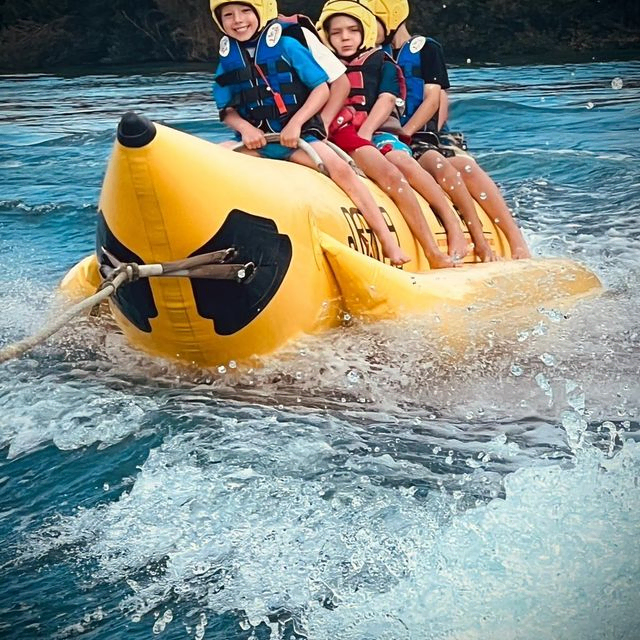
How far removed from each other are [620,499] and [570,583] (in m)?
0.37

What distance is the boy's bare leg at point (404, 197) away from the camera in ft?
14.7

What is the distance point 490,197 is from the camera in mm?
5113

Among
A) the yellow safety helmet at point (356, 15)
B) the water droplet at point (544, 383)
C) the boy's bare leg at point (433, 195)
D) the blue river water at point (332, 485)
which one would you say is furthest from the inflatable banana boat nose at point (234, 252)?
the yellow safety helmet at point (356, 15)

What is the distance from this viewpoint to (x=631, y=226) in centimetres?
666

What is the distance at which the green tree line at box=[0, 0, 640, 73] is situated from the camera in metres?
19.3

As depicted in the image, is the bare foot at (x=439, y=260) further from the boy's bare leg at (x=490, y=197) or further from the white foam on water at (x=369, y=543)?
the white foam on water at (x=369, y=543)

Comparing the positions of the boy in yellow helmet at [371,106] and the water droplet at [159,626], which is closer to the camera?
the water droplet at [159,626]

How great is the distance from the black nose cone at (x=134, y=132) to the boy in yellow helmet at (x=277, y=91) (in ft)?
3.19

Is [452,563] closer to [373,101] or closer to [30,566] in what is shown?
[30,566]

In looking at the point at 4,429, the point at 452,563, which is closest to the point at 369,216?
the point at 4,429

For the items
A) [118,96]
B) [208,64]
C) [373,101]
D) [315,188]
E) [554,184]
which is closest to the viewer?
[315,188]

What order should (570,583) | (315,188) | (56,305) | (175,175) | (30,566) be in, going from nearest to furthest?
1. (570,583)
2. (30,566)
3. (175,175)
4. (315,188)
5. (56,305)

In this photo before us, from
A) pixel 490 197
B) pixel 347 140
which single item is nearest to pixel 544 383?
pixel 347 140

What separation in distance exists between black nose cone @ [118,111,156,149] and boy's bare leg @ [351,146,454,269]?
4.85 feet
